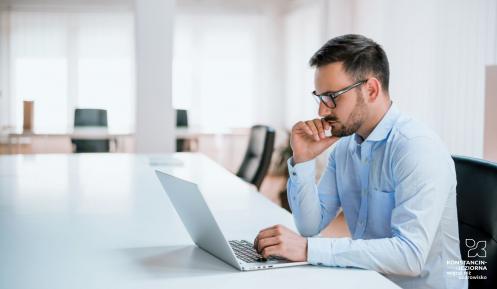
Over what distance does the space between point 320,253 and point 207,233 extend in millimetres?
280

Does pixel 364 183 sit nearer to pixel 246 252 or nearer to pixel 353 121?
pixel 353 121

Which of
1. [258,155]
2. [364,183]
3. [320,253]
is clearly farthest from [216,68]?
[320,253]

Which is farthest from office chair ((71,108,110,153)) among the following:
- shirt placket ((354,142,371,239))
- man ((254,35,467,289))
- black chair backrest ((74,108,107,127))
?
shirt placket ((354,142,371,239))

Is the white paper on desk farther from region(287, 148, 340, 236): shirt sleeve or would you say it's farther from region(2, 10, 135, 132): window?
region(2, 10, 135, 132): window

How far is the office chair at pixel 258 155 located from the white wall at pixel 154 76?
931 millimetres

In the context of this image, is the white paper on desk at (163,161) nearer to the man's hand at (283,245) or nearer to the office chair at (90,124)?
the man's hand at (283,245)

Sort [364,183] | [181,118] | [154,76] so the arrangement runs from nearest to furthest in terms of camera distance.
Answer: [364,183], [154,76], [181,118]

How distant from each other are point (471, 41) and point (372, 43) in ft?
8.07

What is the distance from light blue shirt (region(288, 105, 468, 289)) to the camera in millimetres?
1306

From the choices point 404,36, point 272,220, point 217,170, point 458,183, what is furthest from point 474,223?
point 404,36

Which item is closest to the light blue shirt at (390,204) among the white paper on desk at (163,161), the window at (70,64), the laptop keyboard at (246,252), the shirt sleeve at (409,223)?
the shirt sleeve at (409,223)

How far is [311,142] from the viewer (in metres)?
1.73

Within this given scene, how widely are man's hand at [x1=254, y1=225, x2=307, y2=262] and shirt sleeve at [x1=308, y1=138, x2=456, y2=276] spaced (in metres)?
0.02

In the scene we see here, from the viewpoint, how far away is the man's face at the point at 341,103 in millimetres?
1521
